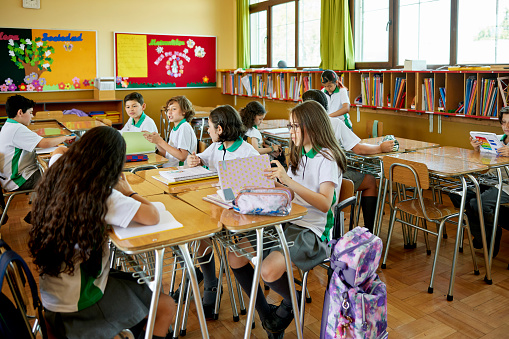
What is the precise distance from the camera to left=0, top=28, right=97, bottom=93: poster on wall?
6.79 metres

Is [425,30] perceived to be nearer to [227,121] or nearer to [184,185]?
[227,121]

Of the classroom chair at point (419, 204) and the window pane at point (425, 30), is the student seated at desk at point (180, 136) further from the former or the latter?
the window pane at point (425, 30)

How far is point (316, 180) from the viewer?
2.25 m

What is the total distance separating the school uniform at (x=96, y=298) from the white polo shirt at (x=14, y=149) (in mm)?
2260

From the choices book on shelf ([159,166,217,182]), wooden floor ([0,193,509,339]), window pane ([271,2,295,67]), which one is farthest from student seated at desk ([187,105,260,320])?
window pane ([271,2,295,67])

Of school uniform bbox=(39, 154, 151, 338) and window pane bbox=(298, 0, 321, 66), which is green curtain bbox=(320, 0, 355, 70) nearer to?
window pane bbox=(298, 0, 321, 66)

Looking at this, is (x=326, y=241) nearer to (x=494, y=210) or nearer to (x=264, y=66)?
(x=494, y=210)

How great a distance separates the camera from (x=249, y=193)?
185cm

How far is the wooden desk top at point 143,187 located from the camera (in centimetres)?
235

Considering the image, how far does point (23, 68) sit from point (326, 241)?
6223mm

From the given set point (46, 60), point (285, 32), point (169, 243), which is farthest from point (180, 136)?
point (46, 60)

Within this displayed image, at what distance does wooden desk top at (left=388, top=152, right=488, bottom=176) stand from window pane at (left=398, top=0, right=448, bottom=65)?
2.04m

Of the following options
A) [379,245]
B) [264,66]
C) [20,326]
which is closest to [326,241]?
[379,245]

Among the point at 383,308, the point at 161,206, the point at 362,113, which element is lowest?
the point at 383,308
